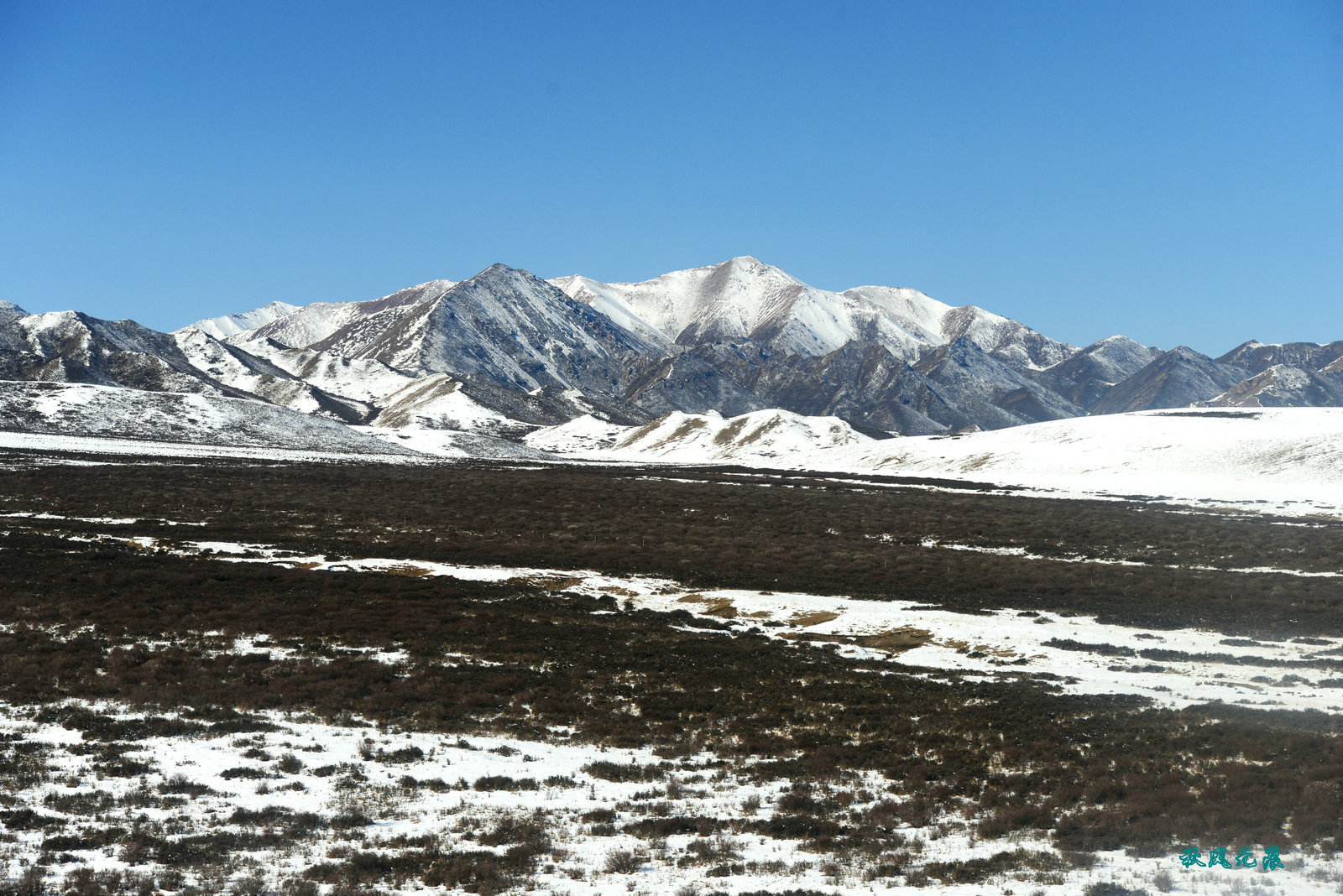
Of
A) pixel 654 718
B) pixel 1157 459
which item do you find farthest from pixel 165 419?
pixel 1157 459

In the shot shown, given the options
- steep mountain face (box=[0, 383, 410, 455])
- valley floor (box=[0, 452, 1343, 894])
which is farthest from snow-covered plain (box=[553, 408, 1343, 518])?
steep mountain face (box=[0, 383, 410, 455])

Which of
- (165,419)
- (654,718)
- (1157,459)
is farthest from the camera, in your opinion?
(165,419)

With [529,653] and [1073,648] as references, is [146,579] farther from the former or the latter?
[1073,648]

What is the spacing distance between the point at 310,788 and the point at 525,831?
450 cm

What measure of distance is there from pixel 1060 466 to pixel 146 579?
121993mm

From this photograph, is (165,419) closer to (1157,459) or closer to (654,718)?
(654,718)

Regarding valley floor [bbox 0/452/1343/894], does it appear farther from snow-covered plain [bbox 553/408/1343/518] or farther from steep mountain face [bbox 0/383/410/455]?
steep mountain face [bbox 0/383/410/455]

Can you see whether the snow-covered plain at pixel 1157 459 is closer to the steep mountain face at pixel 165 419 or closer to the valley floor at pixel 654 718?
the valley floor at pixel 654 718

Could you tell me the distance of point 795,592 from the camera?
40.0m

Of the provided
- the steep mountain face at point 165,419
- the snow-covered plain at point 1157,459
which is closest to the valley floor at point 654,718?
the snow-covered plain at point 1157,459

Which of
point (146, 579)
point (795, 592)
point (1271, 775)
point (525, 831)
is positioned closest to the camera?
point (525, 831)

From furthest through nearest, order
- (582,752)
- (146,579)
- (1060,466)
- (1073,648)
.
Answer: (1060,466) → (146,579) → (1073,648) → (582,752)

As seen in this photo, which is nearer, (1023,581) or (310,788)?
(310,788)

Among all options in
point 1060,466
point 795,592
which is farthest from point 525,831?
point 1060,466
